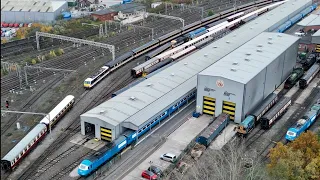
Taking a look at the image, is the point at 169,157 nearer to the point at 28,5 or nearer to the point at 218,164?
the point at 218,164

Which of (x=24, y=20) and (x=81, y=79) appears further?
(x=24, y=20)

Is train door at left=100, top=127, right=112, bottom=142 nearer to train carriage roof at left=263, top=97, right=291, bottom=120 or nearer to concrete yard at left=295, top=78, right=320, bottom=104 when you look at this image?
train carriage roof at left=263, top=97, right=291, bottom=120

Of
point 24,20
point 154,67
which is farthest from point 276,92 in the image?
point 24,20

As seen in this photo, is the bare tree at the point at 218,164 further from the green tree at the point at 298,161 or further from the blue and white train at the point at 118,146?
the blue and white train at the point at 118,146

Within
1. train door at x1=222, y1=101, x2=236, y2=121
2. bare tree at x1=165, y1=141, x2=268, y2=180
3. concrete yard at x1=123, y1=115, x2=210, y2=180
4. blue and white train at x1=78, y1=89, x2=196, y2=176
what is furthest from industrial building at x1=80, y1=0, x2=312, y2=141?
bare tree at x1=165, y1=141, x2=268, y2=180

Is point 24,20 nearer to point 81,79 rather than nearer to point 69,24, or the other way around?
point 69,24

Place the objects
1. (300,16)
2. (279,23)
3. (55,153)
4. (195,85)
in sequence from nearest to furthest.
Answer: (55,153), (195,85), (279,23), (300,16)

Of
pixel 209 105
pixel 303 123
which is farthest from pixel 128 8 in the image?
pixel 303 123
